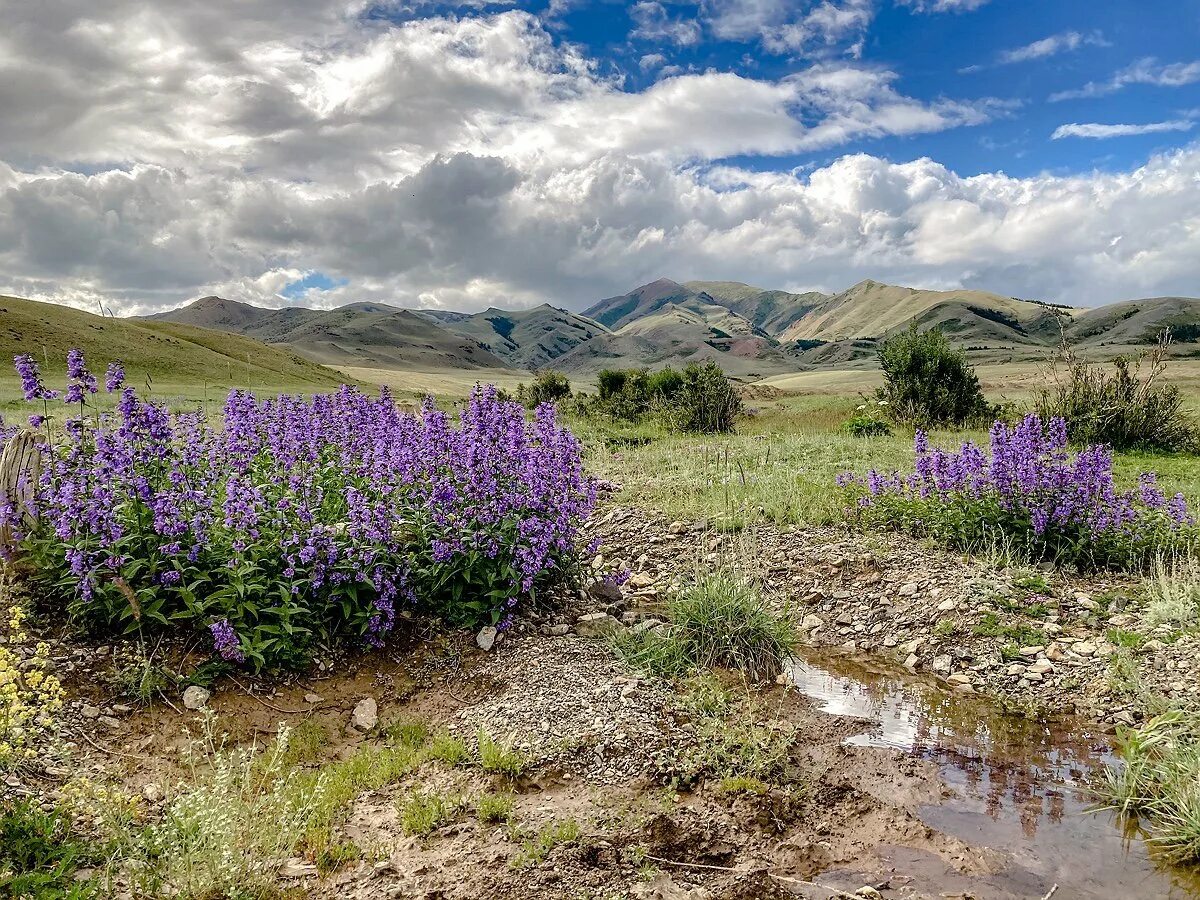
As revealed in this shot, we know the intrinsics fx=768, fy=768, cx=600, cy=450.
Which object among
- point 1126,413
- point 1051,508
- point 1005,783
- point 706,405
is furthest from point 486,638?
point 706,405

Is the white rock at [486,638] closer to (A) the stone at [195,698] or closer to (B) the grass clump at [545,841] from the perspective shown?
(A) the stone at [195,698]

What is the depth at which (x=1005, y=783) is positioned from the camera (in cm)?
544

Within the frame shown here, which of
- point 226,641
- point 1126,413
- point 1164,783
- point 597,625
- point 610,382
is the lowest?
point 1164,783

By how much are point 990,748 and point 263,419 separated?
7.70m

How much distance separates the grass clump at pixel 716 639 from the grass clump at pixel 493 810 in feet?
7.49

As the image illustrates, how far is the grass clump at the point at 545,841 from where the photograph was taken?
13.7ft

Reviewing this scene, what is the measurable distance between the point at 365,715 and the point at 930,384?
864 inches

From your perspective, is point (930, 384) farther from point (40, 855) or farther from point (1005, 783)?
point (40, 855)

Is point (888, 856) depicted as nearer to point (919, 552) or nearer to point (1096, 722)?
point (1096, 722)

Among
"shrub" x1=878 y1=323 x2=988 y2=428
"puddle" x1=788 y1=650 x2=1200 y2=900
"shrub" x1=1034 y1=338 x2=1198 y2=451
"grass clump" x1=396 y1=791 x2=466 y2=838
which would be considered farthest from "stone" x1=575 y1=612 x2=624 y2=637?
"shrub" x1=878 y1=323 x2=988 y2=428

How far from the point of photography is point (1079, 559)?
912 centimetres

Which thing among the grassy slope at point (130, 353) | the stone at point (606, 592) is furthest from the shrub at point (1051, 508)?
the grassy slope at point (130, 353)

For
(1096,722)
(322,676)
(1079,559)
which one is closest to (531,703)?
(322,676)

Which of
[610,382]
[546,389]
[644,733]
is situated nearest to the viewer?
[644,733]
